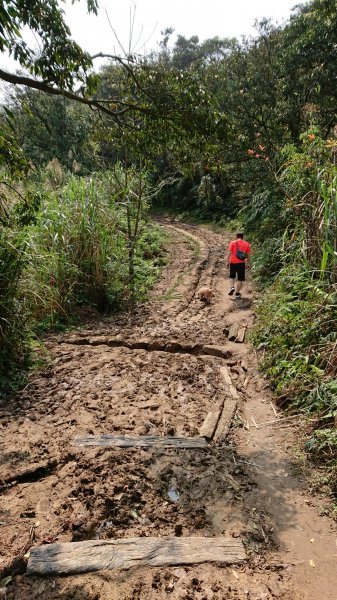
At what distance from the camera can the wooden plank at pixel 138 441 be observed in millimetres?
3059

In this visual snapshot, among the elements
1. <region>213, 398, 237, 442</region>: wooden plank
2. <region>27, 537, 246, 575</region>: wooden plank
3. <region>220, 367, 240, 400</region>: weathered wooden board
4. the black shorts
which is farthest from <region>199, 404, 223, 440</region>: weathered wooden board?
the black shorts

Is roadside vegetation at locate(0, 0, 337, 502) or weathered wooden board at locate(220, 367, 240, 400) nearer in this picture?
roadside vegetation at locate(0, 0, 337, 502)

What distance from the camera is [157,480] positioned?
9.04 ft

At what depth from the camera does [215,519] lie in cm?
248

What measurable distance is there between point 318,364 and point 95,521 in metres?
2.39

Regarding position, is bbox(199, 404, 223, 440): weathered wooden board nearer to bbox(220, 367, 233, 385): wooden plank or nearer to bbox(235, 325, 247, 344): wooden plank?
bbox(220, 367, 233, 385): wooden plank

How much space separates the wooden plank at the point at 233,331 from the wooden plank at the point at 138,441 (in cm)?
232

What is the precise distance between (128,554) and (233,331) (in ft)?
12.2

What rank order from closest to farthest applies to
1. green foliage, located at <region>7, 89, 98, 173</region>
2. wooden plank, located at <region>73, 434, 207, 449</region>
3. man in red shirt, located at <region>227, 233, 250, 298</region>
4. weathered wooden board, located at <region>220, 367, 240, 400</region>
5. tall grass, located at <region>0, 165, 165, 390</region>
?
wooden plank, located at <region>73, 434, 207, 449</region>, weathered wooden board, located at <region>220, 367, 240, 400</region>, tall grass, located at <region>0, 165, 165, 390</region>, man in red shirt, located at <region>227, 233, 250, 298</region>, green foliage, located at <region>7, 89, 98, 173</region>

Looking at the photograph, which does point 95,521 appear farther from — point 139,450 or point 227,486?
point 227,486

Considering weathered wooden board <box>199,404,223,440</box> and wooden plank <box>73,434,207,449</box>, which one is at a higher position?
weathered wooden board <box>199,404,223,440</box>

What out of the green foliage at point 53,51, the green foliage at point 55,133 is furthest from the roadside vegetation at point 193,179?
the green foliage at point 55,133

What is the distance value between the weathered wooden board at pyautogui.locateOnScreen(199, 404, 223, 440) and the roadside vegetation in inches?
27.2

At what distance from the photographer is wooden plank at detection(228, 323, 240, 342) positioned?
17.6ft
